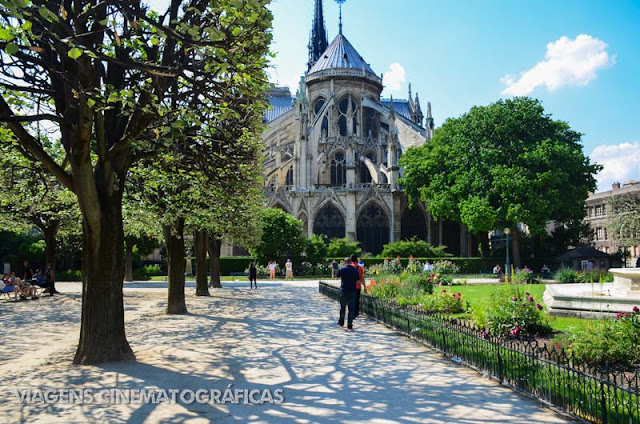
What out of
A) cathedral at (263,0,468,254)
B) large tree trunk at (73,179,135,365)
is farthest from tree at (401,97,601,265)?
large tree trunk at (73,179,135,365)

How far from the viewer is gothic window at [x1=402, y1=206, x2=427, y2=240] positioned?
49625mm

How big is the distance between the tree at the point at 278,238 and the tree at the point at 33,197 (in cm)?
1570

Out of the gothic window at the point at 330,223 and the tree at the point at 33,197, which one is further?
the gothic window at the point at 330,223

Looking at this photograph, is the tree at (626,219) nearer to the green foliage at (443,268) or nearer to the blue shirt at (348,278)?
the green foliage at (443,268)

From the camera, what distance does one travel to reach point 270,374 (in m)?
7.11

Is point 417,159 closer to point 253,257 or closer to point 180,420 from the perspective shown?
point 253,257

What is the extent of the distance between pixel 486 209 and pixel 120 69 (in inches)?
1116

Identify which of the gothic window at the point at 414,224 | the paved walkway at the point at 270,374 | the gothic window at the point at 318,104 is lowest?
the paved walkway at the point at 270,374

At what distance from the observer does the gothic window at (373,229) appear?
4944 cm

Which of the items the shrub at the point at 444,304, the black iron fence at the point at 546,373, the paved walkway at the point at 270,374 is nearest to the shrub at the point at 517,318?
the black iron fence at the point at 546,373

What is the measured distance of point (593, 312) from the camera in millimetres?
10531

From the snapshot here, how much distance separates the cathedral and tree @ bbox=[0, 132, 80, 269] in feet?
91.7

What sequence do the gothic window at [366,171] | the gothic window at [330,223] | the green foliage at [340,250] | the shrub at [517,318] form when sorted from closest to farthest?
the shrub at [517,318]
the green foliage at [340,250]
the gothic window at [330,223]
the gothic window at [366,171]

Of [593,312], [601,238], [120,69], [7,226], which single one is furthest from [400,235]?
[120,69]
